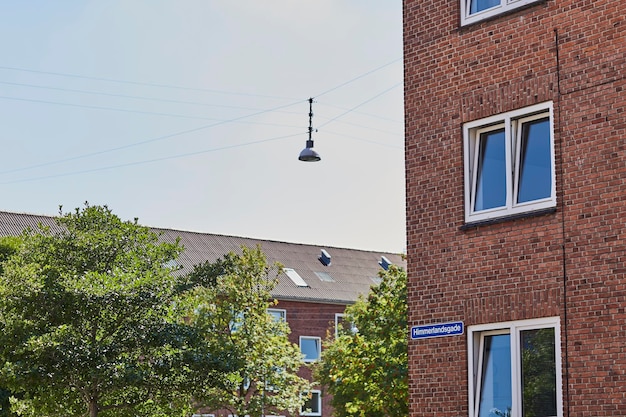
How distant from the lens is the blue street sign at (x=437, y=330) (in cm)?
1500

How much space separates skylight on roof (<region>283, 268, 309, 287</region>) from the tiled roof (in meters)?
0.25

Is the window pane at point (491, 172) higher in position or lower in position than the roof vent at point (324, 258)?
lower

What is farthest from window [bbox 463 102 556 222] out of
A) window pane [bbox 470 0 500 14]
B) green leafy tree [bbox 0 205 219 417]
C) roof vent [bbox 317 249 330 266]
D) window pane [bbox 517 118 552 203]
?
roof vent [bbox 317 249 330 266]

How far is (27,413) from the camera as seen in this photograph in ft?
91.4

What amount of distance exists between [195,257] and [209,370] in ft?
122

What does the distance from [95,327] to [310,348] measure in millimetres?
39429

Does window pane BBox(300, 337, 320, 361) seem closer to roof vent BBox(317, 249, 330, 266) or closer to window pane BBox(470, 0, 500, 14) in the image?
roof vent BBox(317, 249, 330, 266)

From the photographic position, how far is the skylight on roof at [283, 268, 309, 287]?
66.6m

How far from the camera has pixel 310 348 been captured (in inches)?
2596

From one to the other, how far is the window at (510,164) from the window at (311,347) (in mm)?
50640

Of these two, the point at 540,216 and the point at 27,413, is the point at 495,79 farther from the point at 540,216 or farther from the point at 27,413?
the point at 27,413

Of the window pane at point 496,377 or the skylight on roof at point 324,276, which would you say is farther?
the skylight on roof at point 324,276

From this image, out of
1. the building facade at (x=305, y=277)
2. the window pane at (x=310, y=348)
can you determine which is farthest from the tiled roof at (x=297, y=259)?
the window pane at (x=310, y=348)

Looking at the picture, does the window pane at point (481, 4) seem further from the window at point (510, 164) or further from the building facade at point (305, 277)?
the building facade at point (305, 277)
